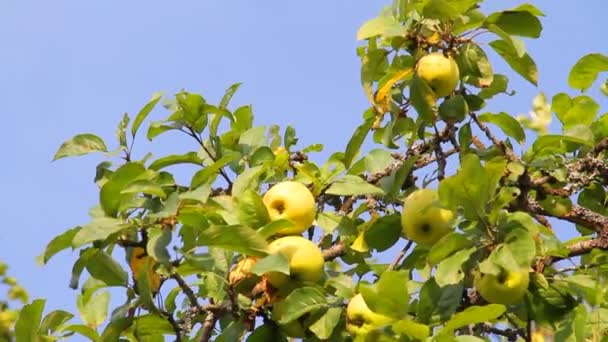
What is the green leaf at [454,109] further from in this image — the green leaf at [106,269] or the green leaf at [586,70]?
the green leaf at [106,269]

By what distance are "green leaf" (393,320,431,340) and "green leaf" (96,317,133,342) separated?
581 mm

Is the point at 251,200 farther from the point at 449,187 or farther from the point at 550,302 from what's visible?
the point at 550,302

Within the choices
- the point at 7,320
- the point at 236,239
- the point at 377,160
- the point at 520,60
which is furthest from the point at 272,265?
the point at 7,320

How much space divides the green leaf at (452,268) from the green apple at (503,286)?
0.21 feet

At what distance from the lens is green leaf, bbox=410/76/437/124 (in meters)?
2.02

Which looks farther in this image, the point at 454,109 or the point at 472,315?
the point at 454,109

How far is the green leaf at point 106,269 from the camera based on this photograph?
1835mm

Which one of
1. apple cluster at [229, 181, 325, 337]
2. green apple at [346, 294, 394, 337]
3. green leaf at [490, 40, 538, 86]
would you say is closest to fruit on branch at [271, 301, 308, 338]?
apple cluster at [229, 181, 325, 337]

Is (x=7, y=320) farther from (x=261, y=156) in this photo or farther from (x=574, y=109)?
(x=574, y=109)

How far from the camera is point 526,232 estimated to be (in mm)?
1667

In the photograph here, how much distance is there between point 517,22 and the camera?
2020mm

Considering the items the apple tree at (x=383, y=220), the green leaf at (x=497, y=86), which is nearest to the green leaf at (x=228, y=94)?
the apple tree at (x=383, y=220)

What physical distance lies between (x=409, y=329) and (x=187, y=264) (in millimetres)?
462

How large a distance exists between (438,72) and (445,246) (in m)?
0.45
